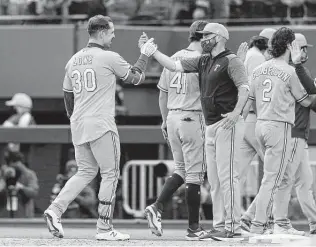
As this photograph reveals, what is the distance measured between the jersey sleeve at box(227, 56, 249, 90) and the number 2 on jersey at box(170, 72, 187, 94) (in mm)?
912

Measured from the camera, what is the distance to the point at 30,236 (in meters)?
11.5

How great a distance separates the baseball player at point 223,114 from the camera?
1024 centimetres

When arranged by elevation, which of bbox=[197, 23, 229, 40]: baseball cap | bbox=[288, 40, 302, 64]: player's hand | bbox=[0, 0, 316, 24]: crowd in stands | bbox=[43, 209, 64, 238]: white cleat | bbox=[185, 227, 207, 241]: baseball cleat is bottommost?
bbox=[185, 227, 207, 241]: baseball cleat

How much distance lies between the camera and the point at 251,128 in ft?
38.0

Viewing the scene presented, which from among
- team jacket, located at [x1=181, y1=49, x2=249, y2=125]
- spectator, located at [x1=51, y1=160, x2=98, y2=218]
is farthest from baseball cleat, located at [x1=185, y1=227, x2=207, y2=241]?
spectator, located at [x1=51, y1=160, x2=98, y2=218]

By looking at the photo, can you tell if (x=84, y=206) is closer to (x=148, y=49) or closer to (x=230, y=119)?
(x=148, y=49)

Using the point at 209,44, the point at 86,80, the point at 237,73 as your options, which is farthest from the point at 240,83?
the point at 86,80

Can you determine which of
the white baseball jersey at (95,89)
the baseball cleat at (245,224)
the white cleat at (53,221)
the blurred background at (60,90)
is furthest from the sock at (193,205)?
the blurred background at (60,90)

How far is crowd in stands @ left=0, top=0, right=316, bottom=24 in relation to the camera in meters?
18.1

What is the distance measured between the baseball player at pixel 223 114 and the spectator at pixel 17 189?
466 cm

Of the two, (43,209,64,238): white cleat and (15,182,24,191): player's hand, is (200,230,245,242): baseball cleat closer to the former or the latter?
(43,209,64,238): white cleat

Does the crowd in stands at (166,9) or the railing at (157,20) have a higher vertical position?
the crowd in stands at (166,9)

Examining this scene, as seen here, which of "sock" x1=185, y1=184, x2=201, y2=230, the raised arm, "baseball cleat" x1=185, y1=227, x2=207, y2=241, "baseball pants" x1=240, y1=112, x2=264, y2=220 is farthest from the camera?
"baseball pants" x1=240, y1=112, x2=264, y2=220

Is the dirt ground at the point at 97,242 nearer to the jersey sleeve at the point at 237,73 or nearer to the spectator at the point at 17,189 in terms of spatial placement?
the jersey sleeve at the point at 237,73
